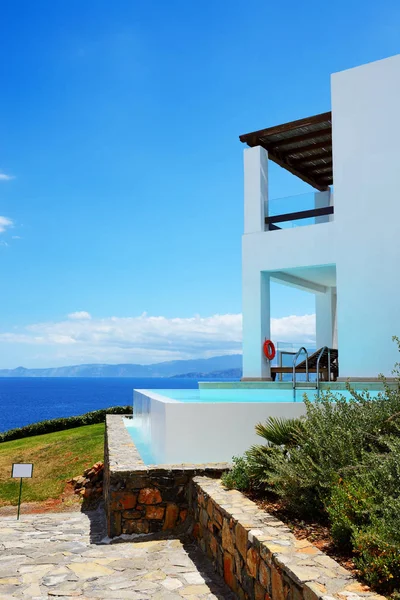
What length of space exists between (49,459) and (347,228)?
9518mm

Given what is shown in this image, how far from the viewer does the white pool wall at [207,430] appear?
7215 mm

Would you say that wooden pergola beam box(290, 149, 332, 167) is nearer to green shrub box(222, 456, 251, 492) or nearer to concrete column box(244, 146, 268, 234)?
concrete column box(244, 146, 268, 234)

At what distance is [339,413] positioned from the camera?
4.99m

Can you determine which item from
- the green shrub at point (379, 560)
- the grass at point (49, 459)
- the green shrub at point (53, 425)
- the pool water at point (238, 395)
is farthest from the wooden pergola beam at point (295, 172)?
the green shrub at point (379, 560)

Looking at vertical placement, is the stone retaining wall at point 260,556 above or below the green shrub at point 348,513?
below

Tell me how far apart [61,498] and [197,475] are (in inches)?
264

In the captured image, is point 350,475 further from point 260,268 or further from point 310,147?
point 310,147

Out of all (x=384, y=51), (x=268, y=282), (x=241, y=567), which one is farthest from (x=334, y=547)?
(x=384, y=51)

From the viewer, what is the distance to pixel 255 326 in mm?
16047

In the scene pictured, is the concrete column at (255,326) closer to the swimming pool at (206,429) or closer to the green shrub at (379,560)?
the swimming pool at (206,429)

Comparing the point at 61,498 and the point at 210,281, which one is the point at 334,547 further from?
the point at 210,281

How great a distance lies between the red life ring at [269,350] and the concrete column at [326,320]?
4.32 m

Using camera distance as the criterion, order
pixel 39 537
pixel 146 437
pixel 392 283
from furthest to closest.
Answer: pixel 392 283 → pixel 146 437 → pixel 39 537

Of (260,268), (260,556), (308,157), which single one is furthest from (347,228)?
(260,556)
